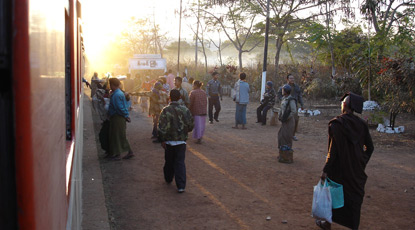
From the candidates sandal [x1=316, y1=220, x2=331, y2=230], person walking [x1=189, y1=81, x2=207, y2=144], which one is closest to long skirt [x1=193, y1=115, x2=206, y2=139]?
person walking [x1=189, y1=81, x2=207, y2=144]

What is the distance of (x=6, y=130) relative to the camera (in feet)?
2.00

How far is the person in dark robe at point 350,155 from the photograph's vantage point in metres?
4.25

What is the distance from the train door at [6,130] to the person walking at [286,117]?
7.15m

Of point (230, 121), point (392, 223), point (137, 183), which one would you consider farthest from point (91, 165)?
point (230, 121)

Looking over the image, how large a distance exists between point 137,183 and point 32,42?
6.08 metres

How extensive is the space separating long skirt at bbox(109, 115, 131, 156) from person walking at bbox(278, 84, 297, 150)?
3.01 m

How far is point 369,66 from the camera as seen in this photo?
44.8 ft

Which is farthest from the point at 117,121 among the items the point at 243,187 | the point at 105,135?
the point at 243,187

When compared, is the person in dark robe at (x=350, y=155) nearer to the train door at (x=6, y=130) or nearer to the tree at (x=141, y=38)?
the train door at (x=6, y=130)

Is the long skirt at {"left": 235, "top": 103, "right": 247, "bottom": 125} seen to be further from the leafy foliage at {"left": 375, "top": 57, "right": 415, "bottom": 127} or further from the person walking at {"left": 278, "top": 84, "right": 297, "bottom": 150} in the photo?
the person walking at {"left": 278, "top": 84, "right": 297, "bottom": 150}

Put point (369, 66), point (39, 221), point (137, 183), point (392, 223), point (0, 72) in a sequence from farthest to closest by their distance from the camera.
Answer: point (369, 66) < point (137, 183) < point (392, 223) < point (39, 221) < point (0, 72)

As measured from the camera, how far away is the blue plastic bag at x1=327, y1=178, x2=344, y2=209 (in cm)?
429

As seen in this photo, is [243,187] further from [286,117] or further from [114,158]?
[114,158]

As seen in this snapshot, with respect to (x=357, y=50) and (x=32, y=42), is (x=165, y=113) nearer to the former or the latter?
(x=32, y=42)
